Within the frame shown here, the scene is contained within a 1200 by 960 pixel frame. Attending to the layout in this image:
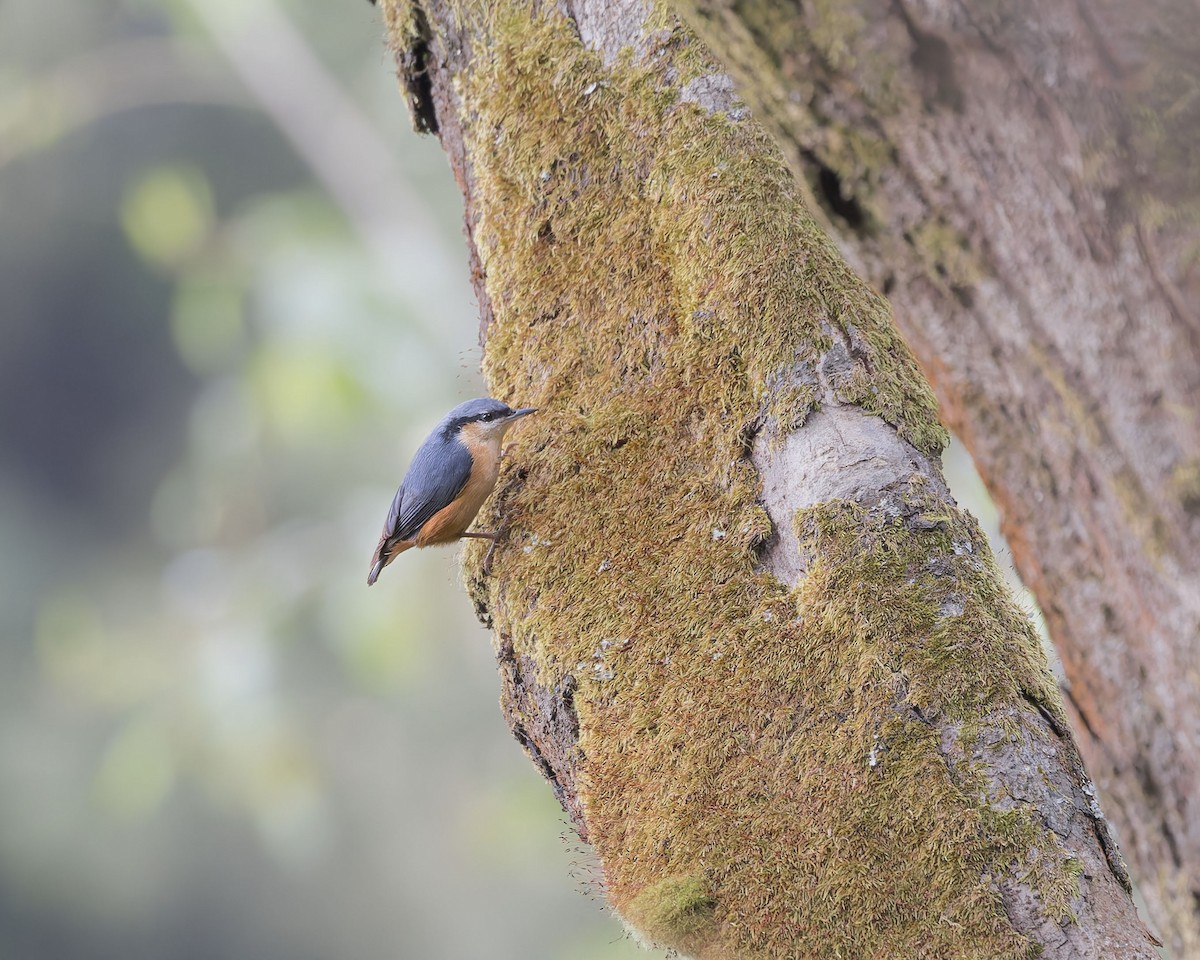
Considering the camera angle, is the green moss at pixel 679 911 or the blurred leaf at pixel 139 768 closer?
the green moss at pixel 679 911

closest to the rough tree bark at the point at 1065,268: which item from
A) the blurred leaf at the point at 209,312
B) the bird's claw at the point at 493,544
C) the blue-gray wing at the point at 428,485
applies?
the bird's claw at the point at 493,544


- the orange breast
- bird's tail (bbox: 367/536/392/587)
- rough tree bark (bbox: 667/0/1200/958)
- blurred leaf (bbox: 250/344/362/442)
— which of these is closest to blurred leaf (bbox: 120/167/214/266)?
blurred leaf (bbox: 250/344/362/442)

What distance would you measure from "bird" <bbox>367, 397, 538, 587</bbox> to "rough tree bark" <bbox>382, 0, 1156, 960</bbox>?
0.84ft

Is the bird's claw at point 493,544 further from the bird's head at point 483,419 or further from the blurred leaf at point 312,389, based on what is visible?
the blurred leaf at point 312,389

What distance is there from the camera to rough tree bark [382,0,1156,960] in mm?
1514

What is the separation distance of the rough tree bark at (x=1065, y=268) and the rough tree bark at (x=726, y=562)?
582 mm

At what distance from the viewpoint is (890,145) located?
904 mm

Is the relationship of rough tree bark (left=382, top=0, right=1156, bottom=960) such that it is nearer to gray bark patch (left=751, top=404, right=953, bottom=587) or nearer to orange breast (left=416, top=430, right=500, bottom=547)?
gray bark patch (left=751, top=404, right=953, bottom=587)

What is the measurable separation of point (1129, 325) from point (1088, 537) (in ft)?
0.61

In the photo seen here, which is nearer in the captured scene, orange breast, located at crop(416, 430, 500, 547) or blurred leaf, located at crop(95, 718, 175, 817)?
orange breast, located at crop(416, 430, 500, 547)

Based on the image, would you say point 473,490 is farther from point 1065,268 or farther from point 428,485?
point 1065,268

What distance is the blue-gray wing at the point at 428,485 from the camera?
288 centimetres

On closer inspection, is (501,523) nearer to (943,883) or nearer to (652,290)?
(652,290)

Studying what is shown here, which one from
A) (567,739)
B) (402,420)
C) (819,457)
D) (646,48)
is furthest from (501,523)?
(402,420)
